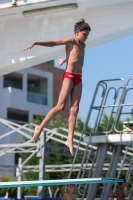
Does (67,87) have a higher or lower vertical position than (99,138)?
higher

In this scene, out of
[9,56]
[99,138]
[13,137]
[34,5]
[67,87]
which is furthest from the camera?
[13,137]

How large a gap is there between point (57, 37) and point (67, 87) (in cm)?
304

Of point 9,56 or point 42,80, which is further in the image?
point 42,80

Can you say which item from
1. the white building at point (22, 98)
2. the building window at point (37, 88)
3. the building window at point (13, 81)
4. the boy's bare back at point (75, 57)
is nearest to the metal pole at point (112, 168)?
the boy's bare back at point (75, 57)

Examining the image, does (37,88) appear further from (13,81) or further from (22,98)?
(22,98)

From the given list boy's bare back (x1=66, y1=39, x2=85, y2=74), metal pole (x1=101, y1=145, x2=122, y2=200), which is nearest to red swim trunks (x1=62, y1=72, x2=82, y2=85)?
boy's bare back (x1=66, y1=39, x2=85, y2=74)

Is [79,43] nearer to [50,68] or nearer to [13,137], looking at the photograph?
[13,137]

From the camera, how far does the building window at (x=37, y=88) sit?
1920 inches

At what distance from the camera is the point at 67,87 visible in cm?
733

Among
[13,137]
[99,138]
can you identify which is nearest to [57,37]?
[99,138]

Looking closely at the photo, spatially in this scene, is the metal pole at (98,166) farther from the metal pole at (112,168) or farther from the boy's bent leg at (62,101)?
the boy's bent leg at (62,101)

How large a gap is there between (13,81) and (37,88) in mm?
2521

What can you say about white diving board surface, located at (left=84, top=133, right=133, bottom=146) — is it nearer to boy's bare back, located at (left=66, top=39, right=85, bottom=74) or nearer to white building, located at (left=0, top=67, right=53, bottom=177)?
boy's bare back, located at (left=66, top=39, right=85, bottom=74)

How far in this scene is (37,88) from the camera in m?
51.5
